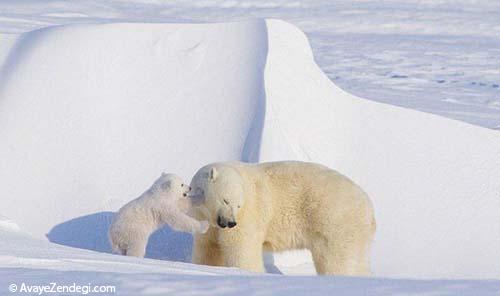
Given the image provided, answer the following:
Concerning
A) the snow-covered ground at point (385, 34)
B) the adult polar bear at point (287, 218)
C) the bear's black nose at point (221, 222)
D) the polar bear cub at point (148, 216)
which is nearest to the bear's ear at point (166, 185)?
the polar bear cub at point (148, 216)

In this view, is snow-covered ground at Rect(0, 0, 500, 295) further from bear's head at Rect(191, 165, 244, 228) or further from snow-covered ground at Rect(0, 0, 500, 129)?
snow-covered ground at Rect(0, 0, 500, 129)

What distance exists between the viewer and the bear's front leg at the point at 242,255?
433cm

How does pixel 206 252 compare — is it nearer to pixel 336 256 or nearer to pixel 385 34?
pixel 336 256

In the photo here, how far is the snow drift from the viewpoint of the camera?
5578 mm

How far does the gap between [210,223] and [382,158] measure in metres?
2.01

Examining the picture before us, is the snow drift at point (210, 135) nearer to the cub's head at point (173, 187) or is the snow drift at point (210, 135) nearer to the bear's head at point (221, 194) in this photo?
the cub's head at point (173, 187)

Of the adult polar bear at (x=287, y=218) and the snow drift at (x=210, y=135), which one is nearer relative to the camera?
the adult polar bear at (x=287, y=218)

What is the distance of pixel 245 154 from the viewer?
572 cm

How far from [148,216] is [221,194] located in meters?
0.41

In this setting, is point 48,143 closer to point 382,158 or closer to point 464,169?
point 382,158

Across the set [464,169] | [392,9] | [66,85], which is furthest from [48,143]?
[392,9]

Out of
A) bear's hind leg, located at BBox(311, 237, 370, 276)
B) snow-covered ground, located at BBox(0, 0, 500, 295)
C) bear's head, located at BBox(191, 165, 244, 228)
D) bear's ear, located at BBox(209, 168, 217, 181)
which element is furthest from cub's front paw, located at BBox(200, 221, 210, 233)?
snow-covered ground, located at BBox(0, 0, 500, 295)

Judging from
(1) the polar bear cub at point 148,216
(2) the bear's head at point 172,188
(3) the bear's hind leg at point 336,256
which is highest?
(2) the bear's head at point 172,188

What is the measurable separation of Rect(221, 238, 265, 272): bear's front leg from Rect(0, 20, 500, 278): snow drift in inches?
32.6
